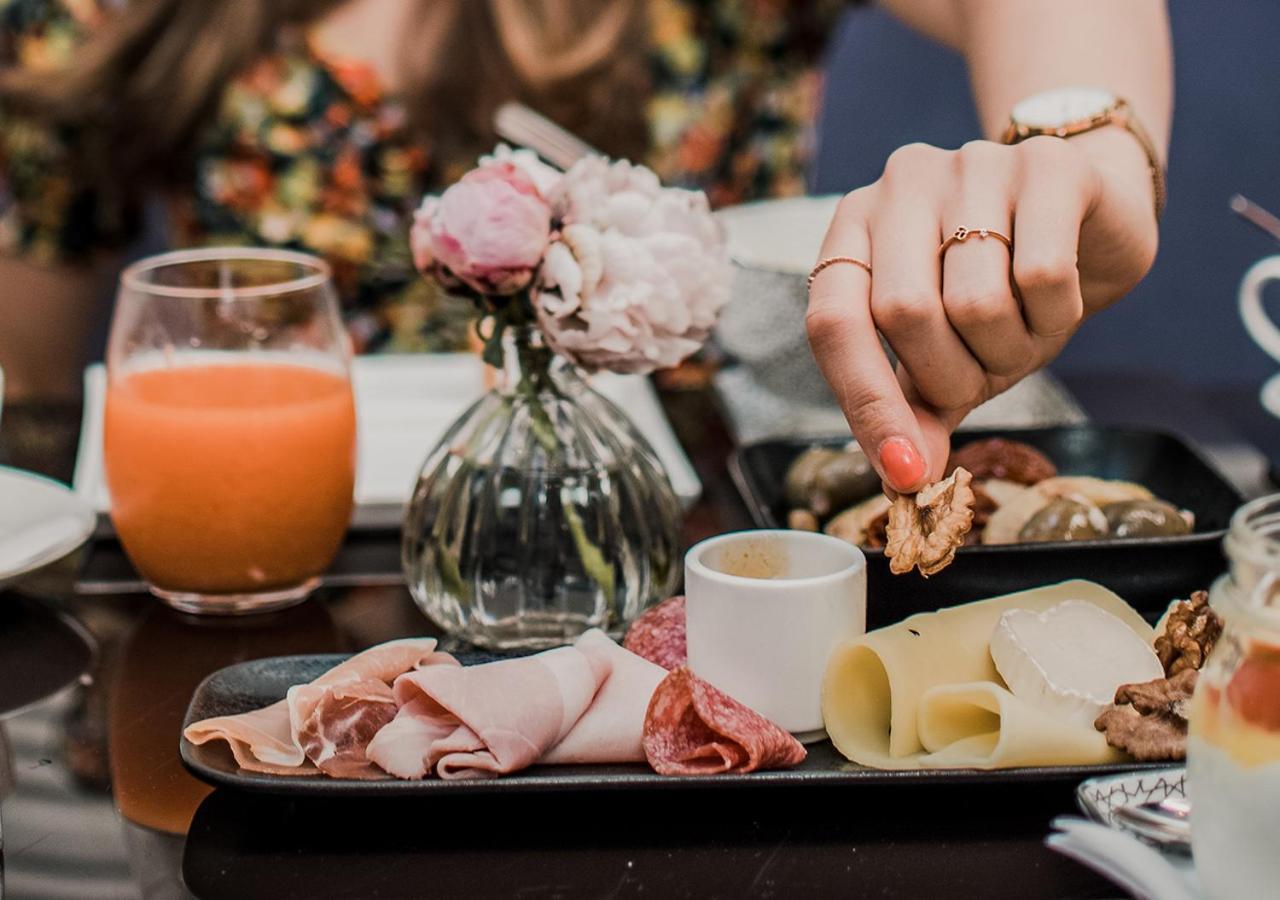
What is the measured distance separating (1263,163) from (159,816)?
198 cm

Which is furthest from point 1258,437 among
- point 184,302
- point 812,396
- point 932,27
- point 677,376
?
point 184,302

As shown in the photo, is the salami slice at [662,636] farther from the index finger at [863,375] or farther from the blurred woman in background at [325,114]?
the blurred woman in background at [325,114]

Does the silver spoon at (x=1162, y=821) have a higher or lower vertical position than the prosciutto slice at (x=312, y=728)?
higher

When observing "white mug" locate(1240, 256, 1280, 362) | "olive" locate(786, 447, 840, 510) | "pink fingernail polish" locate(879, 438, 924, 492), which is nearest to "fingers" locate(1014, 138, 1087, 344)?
"pink fingernail polish" locate(879, 438, 924, 492)

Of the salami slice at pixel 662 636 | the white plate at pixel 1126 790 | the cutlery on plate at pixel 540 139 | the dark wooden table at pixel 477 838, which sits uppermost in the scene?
the cutlery on plate at pixel 540 139

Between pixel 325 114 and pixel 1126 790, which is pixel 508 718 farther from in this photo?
pixel 325 114

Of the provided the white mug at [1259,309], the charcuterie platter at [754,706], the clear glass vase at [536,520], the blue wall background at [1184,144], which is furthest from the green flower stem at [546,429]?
the blue wall background at [1184,144]

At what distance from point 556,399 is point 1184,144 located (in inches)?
62.2

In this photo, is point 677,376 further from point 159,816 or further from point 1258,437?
point 159,816

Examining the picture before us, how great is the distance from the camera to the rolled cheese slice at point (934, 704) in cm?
70

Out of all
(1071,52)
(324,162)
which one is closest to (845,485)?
(1071,52)

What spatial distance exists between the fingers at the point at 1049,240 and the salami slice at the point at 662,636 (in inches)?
10.0

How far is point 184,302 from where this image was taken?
1.00m

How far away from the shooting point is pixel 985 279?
0.75m
